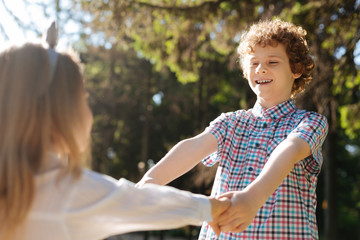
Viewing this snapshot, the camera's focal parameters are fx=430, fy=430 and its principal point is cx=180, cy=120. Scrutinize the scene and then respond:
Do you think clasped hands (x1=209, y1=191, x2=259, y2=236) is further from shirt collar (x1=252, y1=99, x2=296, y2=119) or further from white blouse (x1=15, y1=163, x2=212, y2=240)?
shirt collar (x1=252, y1=99, x2=296, y2=119)

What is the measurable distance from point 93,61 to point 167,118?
4.32m

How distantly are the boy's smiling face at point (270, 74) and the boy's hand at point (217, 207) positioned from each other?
0.71m

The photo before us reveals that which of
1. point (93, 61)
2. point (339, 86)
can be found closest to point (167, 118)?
point (93, 61)

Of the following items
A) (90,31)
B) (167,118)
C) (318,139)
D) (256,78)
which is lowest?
(167,118)

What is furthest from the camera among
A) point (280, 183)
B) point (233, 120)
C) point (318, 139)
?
point (233, 120)

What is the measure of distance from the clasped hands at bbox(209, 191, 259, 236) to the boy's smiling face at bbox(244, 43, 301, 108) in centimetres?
66

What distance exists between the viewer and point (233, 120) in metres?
2.31

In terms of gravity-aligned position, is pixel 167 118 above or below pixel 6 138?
below

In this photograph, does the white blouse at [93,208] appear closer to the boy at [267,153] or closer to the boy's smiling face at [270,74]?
the boy at [267,153]

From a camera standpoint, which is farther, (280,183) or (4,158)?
(280,183)

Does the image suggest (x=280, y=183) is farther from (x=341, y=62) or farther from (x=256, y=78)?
(x=341, y=62)

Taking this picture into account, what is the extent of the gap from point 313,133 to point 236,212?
575 mm

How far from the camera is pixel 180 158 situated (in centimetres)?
218

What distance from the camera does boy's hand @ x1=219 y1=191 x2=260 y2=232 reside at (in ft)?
6.07
